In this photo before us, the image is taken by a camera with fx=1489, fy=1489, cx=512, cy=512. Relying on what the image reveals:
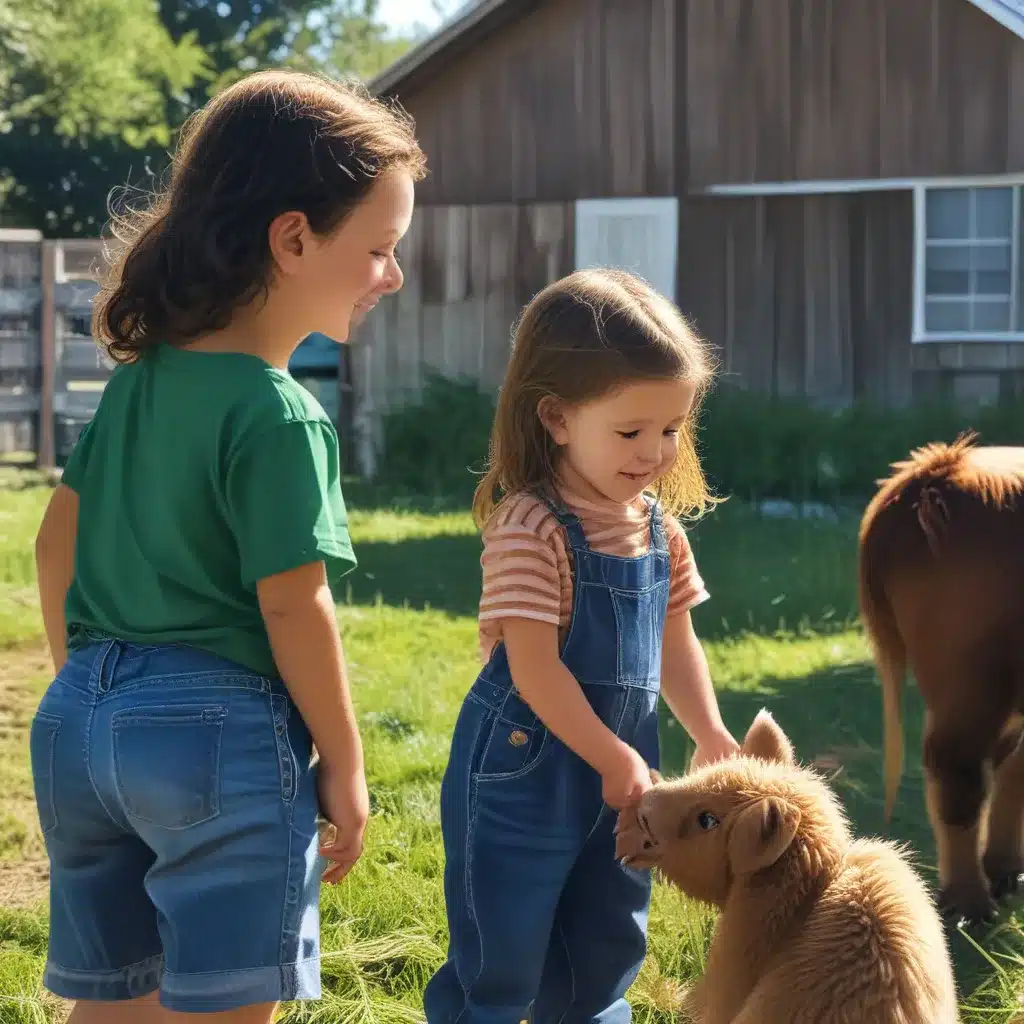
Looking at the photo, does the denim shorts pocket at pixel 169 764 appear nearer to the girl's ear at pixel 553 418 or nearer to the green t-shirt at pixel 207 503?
the green t-shirt at pixel 207 503

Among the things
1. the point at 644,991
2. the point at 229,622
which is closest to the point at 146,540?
the point at 229,622

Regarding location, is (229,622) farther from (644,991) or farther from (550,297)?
(644,991)

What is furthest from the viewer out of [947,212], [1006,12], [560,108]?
[560,108]

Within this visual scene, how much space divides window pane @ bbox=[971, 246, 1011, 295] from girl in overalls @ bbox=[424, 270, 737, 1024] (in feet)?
36.5

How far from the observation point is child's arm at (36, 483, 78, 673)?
2.37 meters

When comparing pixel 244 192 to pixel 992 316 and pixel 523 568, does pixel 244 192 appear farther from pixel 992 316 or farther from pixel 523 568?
pixel 992 316

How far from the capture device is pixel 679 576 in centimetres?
267

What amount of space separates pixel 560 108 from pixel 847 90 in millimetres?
2522

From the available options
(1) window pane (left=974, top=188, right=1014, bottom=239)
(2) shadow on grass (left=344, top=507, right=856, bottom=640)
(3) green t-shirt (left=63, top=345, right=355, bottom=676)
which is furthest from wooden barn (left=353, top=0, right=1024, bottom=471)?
(3) green t-shirt (left=63, top=345, right=355, bottom=676)

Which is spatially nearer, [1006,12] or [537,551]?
[537,551]

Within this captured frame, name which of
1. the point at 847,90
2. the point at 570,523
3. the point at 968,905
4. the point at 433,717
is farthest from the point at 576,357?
the point at 847,90

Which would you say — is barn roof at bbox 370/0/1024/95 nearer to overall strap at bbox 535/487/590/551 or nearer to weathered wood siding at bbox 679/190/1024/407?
weathered wood siding at bbox 679/190/1024/407

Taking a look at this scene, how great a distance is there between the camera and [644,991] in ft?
10.3

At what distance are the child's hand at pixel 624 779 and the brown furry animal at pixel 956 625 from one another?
4.74 ft
